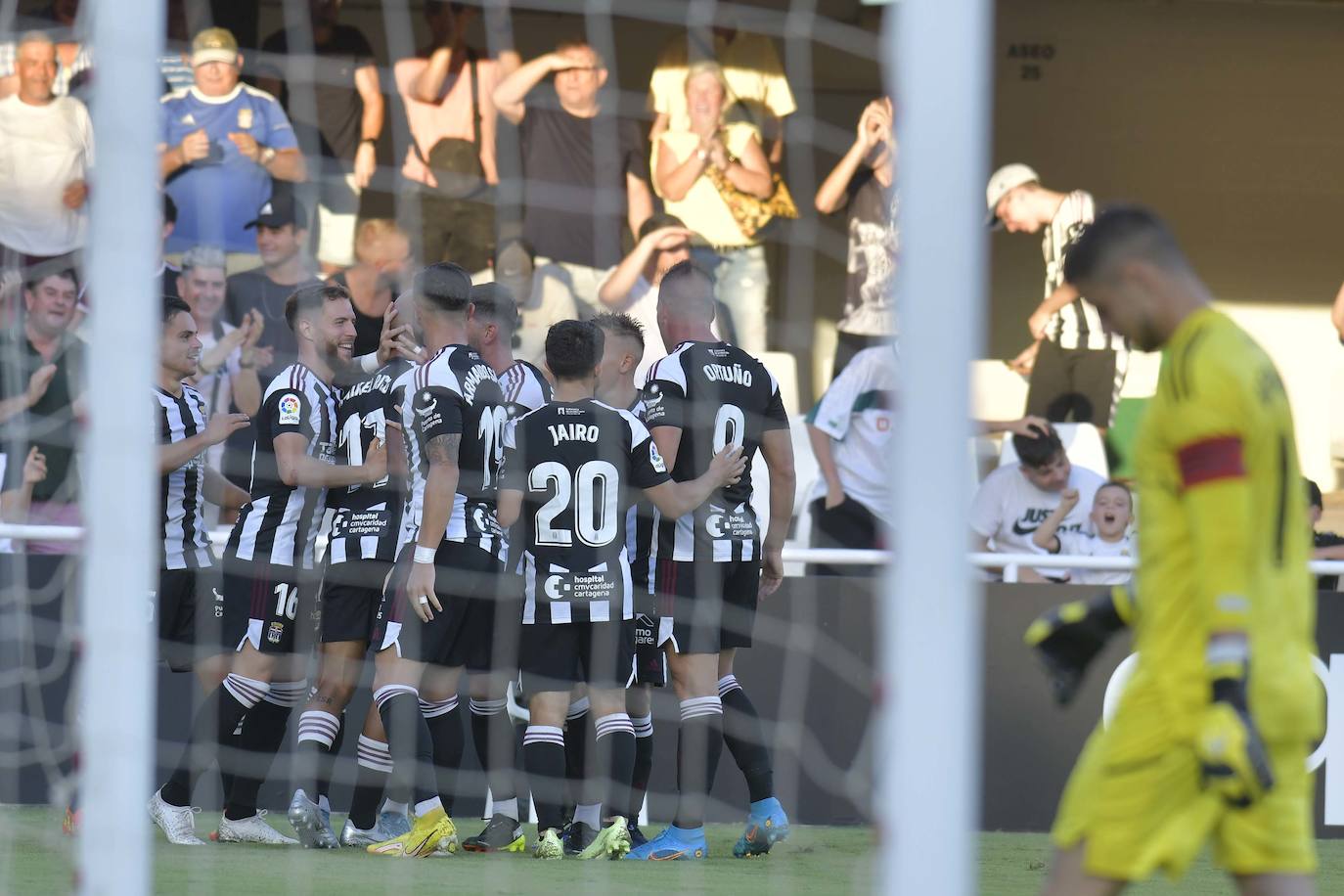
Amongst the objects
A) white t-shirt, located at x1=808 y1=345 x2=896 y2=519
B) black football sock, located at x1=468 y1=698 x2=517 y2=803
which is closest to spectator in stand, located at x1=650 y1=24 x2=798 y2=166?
white t-shirt, located at x1=808 y1=345 x2=896 y2=519

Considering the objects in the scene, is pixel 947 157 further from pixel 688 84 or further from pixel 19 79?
pixel 688 84

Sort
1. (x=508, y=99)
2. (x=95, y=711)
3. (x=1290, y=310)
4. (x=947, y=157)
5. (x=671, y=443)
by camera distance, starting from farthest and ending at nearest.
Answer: (x=1290, y=310), (x=508, y=99), (x=671, y=443), (x=95, y=711), (x=947, y=157)

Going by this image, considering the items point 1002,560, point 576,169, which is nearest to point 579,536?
point 1002,560

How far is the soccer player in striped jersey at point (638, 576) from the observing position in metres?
6.53

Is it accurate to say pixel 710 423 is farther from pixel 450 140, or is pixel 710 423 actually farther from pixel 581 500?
pixel 450 140

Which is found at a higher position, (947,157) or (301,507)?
(947,157)

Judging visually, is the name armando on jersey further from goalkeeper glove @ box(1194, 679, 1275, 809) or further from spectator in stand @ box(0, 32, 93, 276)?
goalkeeper glove @ box(1194, 679, 1275, 809)

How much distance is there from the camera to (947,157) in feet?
10.00

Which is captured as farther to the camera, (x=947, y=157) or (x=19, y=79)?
(x=19, y=79)

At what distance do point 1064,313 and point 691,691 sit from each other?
5.19 meters

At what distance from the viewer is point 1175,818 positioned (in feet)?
10.5

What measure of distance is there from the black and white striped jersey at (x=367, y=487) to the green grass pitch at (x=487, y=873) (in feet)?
3.32

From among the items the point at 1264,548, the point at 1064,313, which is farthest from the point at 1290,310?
the point at 1264,548

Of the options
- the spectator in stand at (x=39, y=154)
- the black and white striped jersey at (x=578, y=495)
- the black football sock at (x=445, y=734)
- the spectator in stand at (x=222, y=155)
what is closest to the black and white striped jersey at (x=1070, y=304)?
the spectator in stand at (x=222, y=155)
